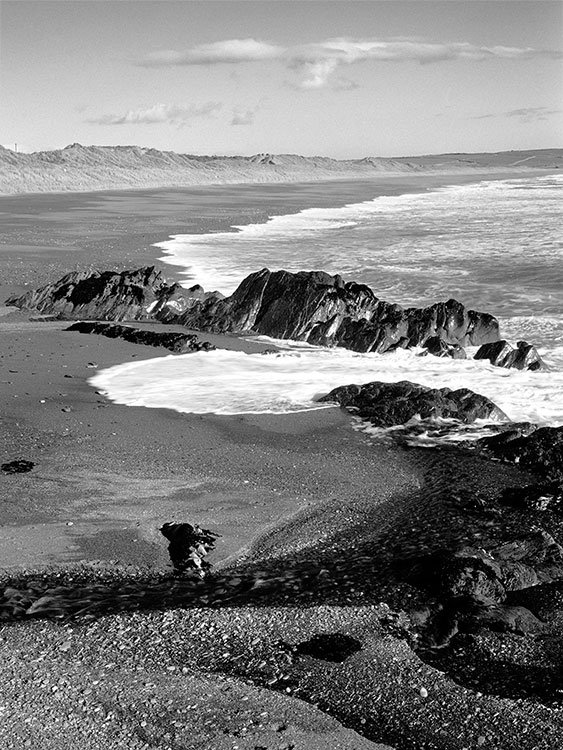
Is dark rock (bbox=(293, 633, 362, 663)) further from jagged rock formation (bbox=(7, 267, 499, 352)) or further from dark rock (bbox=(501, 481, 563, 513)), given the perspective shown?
jagged rock formation (bbox=(7, 267, 499, 352))

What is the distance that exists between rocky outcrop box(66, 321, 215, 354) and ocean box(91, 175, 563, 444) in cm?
40

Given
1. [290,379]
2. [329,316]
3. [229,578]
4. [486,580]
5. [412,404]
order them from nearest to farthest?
[486,580] → [229,578] → [412,404] → [290,379] → [329,316]

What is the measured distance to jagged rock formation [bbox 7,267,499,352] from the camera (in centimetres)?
1412

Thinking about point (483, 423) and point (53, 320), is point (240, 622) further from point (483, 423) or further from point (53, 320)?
point (53, 320)

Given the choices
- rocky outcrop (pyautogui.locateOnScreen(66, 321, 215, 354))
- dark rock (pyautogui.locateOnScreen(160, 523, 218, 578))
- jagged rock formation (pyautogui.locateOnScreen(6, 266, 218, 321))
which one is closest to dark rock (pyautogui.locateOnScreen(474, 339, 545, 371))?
rocky outcrop (pyautogui.locateOnScreen(66, 321, 215, 354))

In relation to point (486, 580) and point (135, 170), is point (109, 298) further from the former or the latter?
point (135, 170)

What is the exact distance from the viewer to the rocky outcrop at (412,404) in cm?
970

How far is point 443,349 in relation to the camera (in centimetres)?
1334

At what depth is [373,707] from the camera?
4473mm

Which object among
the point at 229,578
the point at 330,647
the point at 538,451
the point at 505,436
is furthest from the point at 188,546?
the point at 505,436

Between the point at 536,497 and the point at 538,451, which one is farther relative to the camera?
the point at 538,451

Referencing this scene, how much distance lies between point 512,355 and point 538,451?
432 cm

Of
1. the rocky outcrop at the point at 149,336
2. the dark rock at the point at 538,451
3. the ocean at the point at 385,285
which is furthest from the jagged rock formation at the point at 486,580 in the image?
the rocky outcrop at the point at 149,336

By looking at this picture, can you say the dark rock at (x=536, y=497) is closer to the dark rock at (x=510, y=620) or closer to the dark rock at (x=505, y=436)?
the dark rock at (x=505, y=436)
